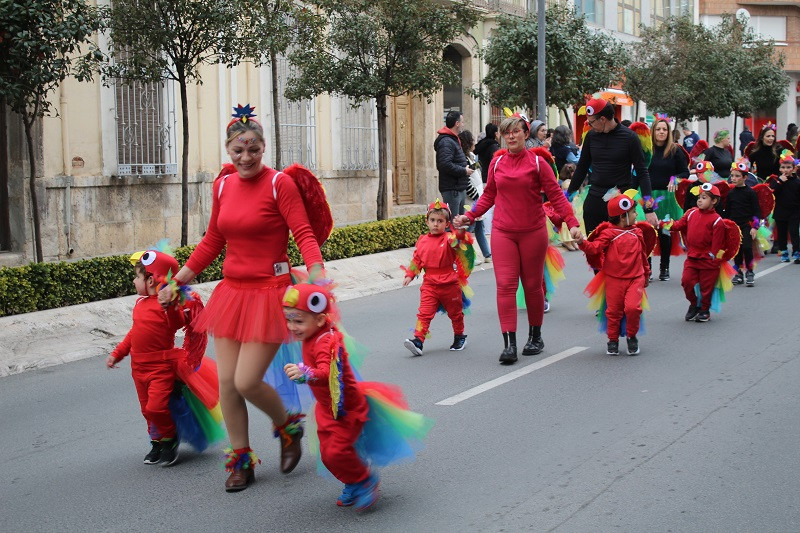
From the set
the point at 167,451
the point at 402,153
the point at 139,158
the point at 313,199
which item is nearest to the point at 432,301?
the point at 167,451

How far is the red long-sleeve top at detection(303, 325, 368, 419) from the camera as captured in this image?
494 cm

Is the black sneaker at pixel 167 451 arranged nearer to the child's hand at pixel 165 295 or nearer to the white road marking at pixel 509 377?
the child's hand at pixel 165 295

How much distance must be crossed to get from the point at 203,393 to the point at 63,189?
963 centimetres

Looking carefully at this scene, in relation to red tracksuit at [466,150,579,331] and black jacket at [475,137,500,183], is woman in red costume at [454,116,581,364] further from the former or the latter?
black jacket at [475,137,500,183]

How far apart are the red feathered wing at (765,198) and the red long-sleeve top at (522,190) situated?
286 inches

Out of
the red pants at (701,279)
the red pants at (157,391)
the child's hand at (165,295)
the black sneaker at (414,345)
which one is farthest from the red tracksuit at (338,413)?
the red pants at (701,279)

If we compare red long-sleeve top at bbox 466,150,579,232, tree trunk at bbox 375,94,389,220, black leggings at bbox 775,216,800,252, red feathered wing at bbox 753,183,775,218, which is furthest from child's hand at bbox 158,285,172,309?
black leggings at bbox 775,216,800,252

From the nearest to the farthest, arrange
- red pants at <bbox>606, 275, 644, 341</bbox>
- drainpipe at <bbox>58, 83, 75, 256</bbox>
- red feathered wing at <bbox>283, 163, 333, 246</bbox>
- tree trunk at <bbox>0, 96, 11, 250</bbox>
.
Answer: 1. red feathered wing at <bbox>283, 163, 333, 246</bbox>
2. red pants at <bbox>606, 275, 644, 341</bbox>
3. tree trunk at <bbox>0, 96, 11, 250</bbox>
4. drainpipe at <bbox>58, 83, 75, 256</bbox>

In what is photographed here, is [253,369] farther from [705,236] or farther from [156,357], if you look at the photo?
[705,236]

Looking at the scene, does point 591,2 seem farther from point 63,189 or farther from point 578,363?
point 578,363

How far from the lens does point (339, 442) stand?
4965 millimetres

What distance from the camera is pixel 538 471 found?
5754mm

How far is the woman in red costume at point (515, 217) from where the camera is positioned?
28.3 ft

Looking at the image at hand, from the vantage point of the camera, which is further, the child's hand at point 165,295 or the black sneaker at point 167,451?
the black sneaker at point 167,451
